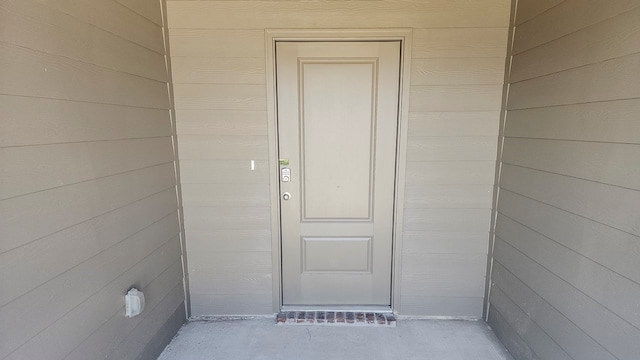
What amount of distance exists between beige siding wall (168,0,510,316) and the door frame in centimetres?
4

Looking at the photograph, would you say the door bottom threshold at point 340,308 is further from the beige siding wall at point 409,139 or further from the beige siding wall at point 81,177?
the beige siding wall at point 81,177

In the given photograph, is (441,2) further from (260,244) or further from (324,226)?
(260,244)

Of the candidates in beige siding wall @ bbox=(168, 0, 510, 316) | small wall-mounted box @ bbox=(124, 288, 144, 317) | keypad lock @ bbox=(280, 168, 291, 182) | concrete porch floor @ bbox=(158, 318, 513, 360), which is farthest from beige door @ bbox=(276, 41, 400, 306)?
small wall-mounted box @ bbox=(124, 288, 144, 317)

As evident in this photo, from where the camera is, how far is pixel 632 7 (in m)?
1.22

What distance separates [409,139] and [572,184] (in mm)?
892

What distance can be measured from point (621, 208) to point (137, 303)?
216cm

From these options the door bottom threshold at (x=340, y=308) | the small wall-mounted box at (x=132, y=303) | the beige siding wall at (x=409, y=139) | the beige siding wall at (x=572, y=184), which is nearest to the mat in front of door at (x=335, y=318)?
the door bottom threshold at (x=340, y=308)

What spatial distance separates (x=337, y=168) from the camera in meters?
2.21

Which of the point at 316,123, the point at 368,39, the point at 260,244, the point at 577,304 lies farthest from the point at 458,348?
the point at 368,39

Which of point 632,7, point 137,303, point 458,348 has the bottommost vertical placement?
point 458,348

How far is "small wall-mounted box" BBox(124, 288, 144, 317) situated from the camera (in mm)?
1641

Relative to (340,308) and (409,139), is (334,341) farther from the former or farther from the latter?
(409,139)

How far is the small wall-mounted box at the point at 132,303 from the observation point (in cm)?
164

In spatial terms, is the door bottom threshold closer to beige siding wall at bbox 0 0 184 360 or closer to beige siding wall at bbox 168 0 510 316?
beige siding wall at bbox 168 0 510 316
